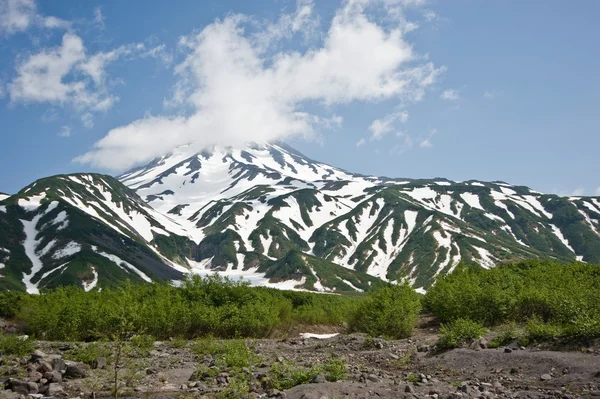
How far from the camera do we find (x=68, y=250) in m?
152

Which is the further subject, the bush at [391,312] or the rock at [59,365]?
the bush at [391,312]

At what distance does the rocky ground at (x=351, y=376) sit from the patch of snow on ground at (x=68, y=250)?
144976 millimetres

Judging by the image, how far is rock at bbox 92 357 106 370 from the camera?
19172 mm

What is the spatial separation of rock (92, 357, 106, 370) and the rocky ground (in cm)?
4

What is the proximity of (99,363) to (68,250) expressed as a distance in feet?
499

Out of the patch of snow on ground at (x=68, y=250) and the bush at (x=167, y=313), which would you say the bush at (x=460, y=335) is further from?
the patch of snow on ground at (x=68, y=250)

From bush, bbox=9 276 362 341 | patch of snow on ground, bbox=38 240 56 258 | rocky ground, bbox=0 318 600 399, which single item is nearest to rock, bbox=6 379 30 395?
rocky ground, bbox=0 318 600 399

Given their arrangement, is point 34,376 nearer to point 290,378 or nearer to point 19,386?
point 19,386

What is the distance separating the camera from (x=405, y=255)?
190m

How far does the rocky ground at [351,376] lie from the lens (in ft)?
46.1

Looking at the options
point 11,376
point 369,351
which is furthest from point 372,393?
point 11,376

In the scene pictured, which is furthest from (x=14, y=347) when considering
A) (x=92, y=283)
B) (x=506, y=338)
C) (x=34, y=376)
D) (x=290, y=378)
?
(x=92, y=283)

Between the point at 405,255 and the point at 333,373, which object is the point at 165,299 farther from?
the point at 405,255

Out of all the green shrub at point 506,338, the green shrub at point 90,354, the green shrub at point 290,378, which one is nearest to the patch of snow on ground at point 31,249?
the green shrub at point 90,354
